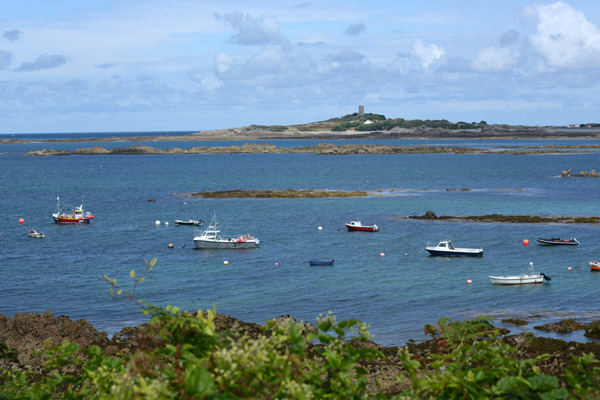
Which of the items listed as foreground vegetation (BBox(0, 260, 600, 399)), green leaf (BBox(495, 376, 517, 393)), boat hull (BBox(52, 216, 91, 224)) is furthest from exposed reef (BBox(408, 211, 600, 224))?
green leaf (BBox(495, 376, 517, 393))

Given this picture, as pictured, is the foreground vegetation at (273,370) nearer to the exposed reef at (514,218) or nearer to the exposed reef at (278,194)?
the exposed reef at (514,218)

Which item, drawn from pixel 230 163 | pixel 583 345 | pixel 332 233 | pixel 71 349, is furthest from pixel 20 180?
pixel 71 349

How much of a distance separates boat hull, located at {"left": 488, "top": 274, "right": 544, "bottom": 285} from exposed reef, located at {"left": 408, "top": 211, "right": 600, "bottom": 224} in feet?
80.8

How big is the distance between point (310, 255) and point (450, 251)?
34.2 ft

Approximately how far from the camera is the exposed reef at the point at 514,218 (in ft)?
213

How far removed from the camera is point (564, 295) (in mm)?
38188

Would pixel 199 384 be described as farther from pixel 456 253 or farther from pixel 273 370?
pixel 456 253

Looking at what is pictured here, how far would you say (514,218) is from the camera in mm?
66062

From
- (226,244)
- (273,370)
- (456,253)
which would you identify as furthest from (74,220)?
(273,370)

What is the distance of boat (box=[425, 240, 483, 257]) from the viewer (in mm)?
49500

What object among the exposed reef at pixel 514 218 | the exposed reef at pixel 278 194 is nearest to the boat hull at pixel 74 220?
the exposed reef at pixel 278 194

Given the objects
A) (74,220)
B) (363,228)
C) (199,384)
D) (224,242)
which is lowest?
(74,220)

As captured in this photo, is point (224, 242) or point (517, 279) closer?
point (517, 279)

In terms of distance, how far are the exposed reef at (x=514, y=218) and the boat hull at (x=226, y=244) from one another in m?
21.1
